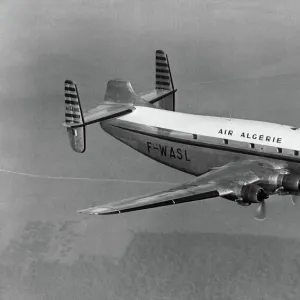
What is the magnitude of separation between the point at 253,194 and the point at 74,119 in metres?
13.8

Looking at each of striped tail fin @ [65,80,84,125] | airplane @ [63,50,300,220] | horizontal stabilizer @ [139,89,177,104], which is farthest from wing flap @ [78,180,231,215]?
horizontal stabilizer @ [139,89,177,104]

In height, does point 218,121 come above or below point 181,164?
above

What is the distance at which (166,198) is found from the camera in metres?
39.9

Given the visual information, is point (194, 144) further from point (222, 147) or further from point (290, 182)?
point (290, 182)

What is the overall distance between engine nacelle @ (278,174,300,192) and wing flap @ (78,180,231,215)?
11.3 ft

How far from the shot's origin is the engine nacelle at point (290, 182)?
42.1 meters

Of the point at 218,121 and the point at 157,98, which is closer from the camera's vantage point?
the point at 218,121

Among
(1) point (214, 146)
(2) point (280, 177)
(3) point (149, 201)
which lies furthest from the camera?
(1) point (214, 146)

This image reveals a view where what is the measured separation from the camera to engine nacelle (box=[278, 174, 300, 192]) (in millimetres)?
42062

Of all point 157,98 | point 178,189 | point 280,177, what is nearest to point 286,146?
point 280,177

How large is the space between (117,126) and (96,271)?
38.1ft

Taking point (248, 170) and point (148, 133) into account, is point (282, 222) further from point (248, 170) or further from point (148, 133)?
point (148, 133)

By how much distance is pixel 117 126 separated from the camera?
5109 cm

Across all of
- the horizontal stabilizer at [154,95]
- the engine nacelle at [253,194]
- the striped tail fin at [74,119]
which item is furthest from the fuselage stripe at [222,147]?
the striped tail fin at [74,119]
